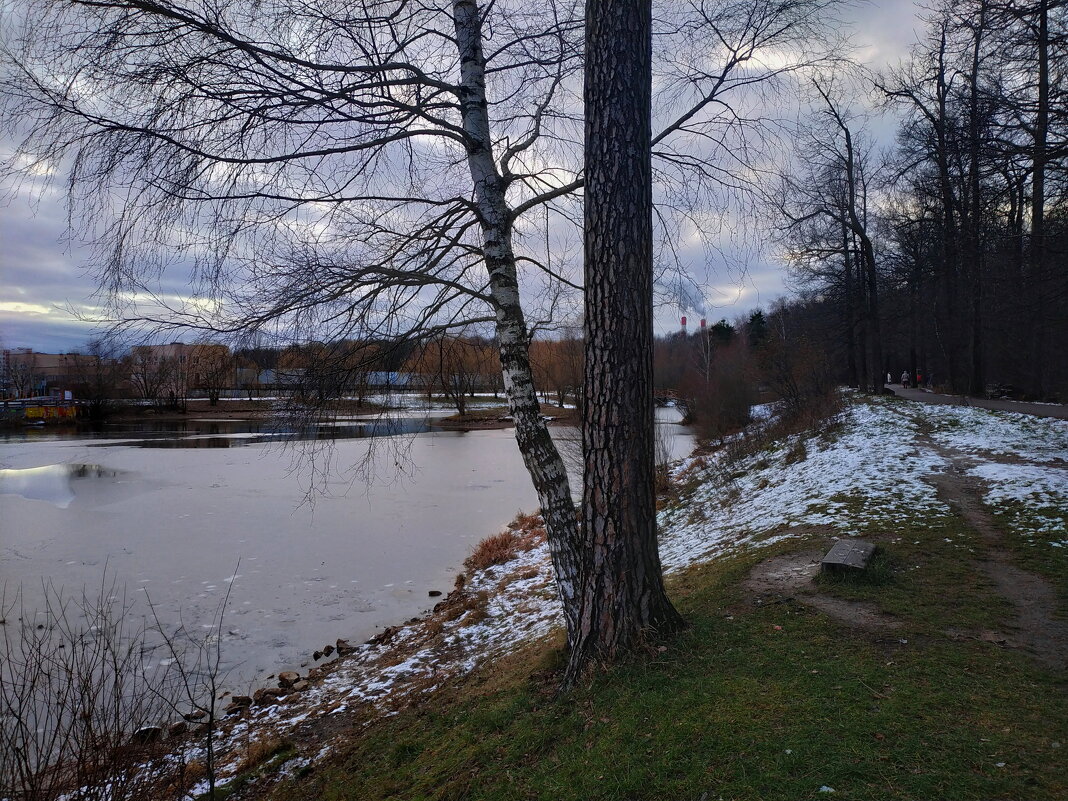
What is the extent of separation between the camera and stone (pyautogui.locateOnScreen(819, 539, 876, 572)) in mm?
5082

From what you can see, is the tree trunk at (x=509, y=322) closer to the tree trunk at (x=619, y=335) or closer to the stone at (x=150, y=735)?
the tree trunk at (x=619, y=335)

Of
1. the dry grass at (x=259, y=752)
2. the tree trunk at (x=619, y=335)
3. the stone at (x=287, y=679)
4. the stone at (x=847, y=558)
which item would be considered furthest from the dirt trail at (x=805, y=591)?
the stone at (x=287, y=679)

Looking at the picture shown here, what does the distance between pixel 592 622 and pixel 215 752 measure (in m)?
4.03

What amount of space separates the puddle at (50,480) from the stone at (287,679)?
13.8 meters

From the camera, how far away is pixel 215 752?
18.1 feet

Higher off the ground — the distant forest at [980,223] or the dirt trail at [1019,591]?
the distant forest at [980,223]

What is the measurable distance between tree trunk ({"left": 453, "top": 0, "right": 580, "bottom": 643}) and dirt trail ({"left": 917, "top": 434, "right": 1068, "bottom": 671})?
2.99m

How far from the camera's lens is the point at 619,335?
3887mm

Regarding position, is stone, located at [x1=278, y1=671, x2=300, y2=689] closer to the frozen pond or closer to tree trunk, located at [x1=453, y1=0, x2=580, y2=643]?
the frozen pond

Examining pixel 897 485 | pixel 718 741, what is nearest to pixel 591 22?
pixel 718 741

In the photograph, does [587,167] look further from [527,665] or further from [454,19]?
[527,665]

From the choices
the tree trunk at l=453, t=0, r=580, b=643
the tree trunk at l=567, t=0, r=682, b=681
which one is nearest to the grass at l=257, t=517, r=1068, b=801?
the tree trunk at l=567, t=0, r=682, b=681

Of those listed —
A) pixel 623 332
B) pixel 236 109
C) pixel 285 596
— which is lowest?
pixel 285 596

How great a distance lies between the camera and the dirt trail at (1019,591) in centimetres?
380
